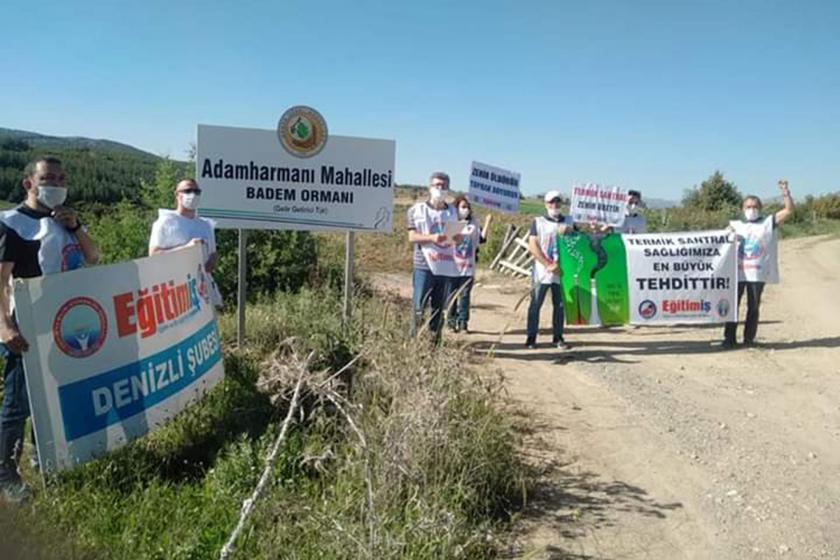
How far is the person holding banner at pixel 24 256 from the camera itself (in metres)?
3.75

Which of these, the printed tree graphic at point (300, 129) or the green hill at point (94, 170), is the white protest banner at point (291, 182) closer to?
the printed tree graphic at point (300, 129)

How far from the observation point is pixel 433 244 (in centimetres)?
783

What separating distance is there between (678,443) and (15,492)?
15.3 feet

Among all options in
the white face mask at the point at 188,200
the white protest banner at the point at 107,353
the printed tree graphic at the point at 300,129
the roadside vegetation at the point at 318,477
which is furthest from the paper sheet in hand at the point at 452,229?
the white protest banner at the point at 107,353

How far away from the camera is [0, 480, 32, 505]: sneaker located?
11.9 ft

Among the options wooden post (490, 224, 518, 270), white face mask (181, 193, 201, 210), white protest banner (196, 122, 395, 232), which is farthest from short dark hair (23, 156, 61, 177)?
wooden post (490, 224, 518, 270)

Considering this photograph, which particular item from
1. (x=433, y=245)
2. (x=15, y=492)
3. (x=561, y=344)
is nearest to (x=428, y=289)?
(x=433, y=245)

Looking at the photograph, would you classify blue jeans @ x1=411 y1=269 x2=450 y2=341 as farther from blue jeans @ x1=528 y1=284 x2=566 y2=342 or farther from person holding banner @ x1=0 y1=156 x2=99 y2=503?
person holding banner @ x1=0 y1=156 x2=99 y2=503

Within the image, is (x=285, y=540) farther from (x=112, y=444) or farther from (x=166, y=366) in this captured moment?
(x=166, y=366)

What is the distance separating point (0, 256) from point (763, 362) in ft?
26.5

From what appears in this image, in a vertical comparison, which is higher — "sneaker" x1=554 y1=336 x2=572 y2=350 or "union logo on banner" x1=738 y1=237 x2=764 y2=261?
"union logo on banner" x1=738 y1=237 x2=764 y2=261

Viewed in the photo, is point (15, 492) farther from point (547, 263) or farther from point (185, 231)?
point (547, 263)

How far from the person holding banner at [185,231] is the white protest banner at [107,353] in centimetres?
56

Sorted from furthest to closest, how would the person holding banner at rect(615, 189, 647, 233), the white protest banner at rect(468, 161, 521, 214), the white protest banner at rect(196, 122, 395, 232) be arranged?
the white protest banner at rect(468, 161, 521, 214), the person holding banner at rect(615, 189, 647, 233), the white protest banner at rect(196, 122, 395, 232)
